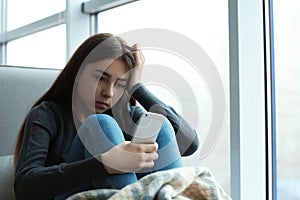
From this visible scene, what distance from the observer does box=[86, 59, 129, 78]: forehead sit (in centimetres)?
108

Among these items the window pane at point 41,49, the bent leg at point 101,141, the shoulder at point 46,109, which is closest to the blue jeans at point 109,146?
the bent leg at point 101,141

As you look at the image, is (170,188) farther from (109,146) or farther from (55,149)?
(55,149)

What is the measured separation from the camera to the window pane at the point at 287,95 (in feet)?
4.07

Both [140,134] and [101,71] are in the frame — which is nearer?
[140,134]

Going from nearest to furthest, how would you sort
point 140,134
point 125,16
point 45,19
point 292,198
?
point 140,134
point 292,198
point 125,16
point 45,19

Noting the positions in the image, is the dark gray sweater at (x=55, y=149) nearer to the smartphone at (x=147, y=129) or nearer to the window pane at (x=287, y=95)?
the smartphone at (x=147, y=129)

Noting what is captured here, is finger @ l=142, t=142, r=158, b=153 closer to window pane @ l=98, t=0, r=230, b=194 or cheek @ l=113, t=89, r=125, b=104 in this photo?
cheek @ l=113, t=89, r=125, b=104

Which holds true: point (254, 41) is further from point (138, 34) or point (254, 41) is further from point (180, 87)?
point (138, 34)

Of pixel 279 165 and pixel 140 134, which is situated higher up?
pixel 140 134

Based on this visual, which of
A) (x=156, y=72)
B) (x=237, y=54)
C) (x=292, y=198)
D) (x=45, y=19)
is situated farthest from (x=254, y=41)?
(x=45, y=19)

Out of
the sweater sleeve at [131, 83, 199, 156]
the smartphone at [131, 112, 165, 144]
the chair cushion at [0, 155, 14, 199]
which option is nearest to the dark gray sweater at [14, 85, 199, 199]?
the sweater sleeve at [131, 83, 199, 156]

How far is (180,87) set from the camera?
4.16ft

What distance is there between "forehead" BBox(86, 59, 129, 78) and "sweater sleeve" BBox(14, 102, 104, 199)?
0.60 feet

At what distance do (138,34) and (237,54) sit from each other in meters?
0.32
